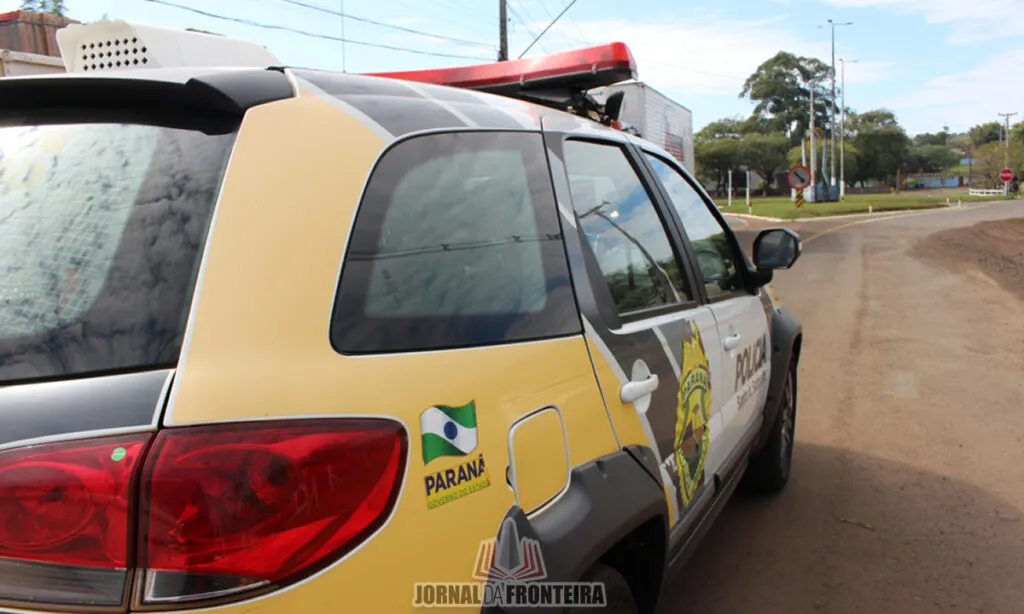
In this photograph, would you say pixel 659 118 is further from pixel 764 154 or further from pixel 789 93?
pixel 789 93

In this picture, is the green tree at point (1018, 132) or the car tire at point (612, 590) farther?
the green tree at point (1018, 132)

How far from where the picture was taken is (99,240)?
1.48 metres

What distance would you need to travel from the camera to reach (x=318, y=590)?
128 centimetres

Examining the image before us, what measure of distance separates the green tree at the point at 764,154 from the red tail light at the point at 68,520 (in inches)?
3823

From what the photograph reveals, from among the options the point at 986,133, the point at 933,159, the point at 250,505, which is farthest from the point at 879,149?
the point at 250,505

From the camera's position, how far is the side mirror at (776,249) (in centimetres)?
376

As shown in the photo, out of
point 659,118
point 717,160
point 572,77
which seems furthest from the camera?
point 717,160

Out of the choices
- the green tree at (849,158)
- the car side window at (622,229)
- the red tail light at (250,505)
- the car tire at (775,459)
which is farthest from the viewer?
the green tree at (849,158)

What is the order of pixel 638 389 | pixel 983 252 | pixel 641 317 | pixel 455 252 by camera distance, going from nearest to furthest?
pixel 455 252 < pixel 638 389 < pixel 641 317 < pixel 983 252

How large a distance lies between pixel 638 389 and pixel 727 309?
122cm

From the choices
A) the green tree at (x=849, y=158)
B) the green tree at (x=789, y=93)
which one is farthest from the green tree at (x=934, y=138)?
the green tree at (x=849, y=158)

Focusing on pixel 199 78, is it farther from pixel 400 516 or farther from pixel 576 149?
pixel 576 149

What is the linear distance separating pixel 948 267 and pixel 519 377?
1631 centimetres

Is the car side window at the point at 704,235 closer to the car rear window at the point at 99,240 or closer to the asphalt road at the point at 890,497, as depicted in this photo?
the asphalt road at the point at 890,497
